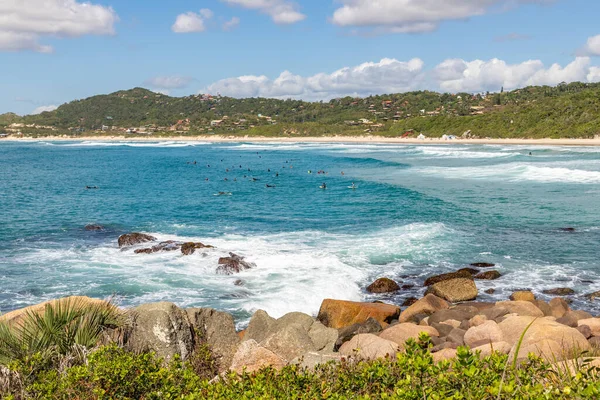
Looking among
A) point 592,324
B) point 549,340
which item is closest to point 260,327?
point 549,340

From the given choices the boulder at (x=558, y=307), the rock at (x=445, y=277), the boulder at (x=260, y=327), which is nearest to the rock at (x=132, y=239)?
the rock at (x=445, y=277)

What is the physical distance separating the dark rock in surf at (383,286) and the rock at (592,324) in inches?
239

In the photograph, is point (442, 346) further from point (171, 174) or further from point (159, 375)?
point (171, 174)

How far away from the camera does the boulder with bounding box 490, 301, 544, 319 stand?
42.2 ft

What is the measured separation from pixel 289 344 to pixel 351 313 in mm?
3922

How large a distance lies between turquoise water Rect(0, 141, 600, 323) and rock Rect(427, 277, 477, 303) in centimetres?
89

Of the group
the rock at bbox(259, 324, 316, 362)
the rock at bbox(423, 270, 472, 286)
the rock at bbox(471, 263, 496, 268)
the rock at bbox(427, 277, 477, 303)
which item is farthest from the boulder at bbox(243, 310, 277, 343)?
the rock at bbox(471, 263, 496, 268)

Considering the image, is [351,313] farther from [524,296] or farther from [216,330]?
[524,296]

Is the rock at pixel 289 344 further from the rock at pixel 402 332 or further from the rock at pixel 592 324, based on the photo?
the rock at pixel 592 324

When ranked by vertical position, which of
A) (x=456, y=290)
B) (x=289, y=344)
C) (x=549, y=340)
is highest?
(x=549, y=340)

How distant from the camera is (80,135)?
7229 inches

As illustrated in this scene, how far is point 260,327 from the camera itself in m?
11.4

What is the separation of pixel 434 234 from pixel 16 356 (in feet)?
64.4

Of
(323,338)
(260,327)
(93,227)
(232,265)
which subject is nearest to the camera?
(323,338)
